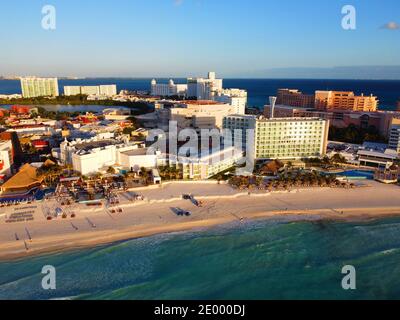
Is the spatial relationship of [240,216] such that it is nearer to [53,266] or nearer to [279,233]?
[279,233]

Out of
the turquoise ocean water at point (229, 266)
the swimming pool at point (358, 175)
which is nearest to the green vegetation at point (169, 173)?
the turquoise ocean water at point (229, 266)

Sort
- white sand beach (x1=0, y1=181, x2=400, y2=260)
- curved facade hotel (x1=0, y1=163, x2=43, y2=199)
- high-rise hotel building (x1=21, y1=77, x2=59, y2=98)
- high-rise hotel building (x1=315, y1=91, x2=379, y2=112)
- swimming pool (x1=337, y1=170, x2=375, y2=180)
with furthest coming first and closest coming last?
high-rise hotel building (x1=21, y1=77, x2=59, y2=98), high-rise hotel building (x1=315, y1=91, x2=379, y2=112), swimming pool (x1=337, y1=170, x2=375, y2=180), curved facade hotel (x1=0, y1=163, x2=43, y2=199), white sand beach (x1=0, y1=181, x2=400, y2=260)

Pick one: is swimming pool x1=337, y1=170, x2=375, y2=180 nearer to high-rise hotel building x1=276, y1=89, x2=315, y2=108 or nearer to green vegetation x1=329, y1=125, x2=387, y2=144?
green vegetation x1=329, y1=125, x2=387, y2=144

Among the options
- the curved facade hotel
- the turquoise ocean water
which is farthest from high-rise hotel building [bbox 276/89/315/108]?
the curved facade hotel

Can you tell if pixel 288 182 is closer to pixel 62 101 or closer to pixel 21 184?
pixel 21 184

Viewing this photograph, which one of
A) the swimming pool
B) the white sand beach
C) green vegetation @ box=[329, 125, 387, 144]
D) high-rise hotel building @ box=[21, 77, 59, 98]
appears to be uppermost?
high-rise hotel building @ box=[21, 77, 59, 98]
